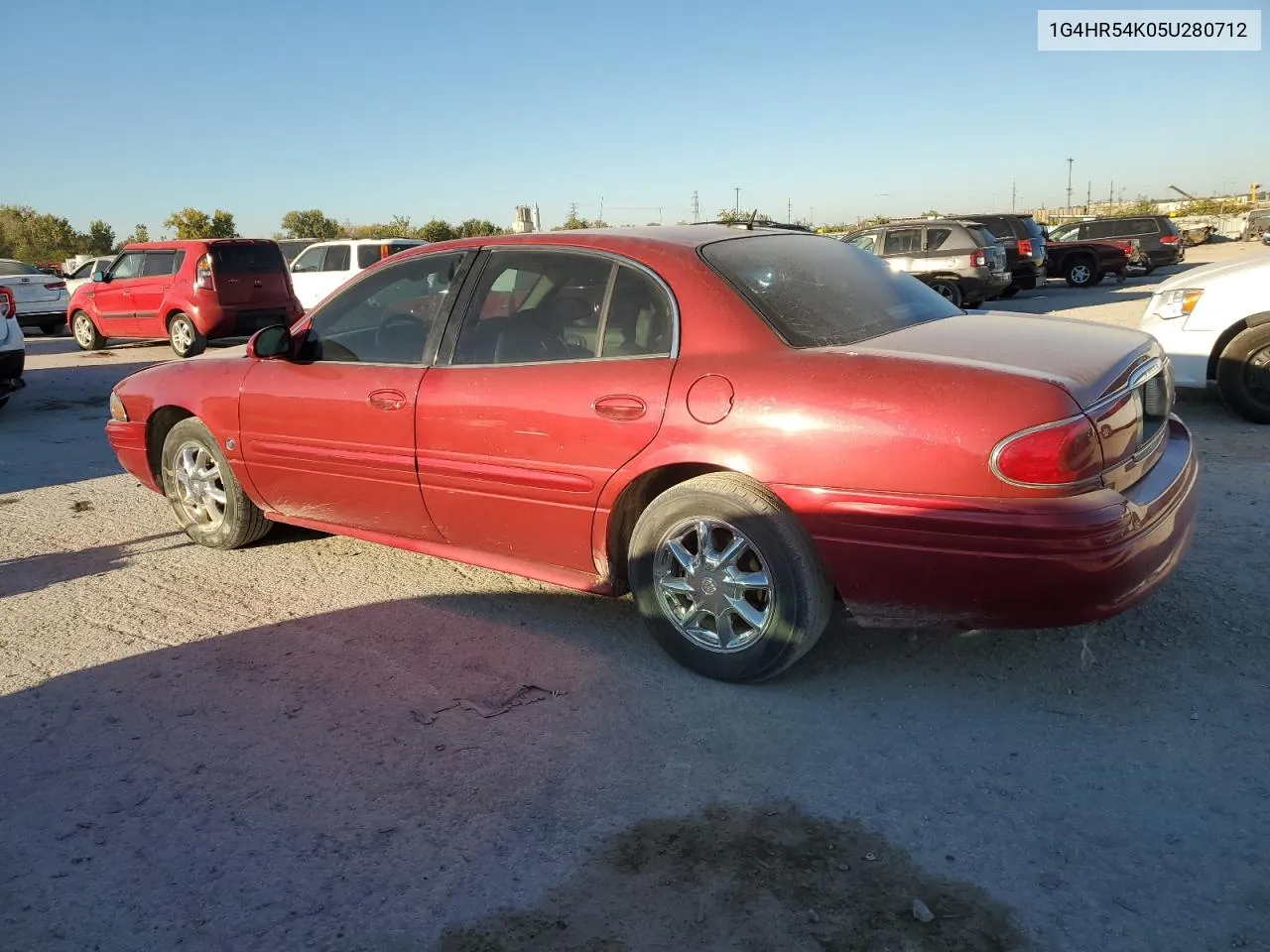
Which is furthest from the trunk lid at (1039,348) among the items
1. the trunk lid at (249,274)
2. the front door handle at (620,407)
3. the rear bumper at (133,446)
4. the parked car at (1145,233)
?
the parked car at (1145,233)

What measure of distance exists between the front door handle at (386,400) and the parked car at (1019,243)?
728 inches

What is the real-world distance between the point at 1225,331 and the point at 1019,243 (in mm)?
14294

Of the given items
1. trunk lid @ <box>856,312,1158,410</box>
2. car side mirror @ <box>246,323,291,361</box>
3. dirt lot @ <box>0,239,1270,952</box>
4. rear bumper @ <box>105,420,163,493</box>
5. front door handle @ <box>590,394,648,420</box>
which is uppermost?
car side mirror @ <box>246,323,291,361</box>

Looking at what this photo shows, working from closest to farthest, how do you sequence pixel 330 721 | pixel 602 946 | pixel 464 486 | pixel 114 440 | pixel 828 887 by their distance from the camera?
pixel 602 946 → pixel 828 887 → pixel 330 721 → pixel 464 486 → pixel 114 440

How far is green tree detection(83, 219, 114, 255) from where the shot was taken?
185ft

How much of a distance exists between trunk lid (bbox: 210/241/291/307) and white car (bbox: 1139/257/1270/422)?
40.1ft

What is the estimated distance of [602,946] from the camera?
220 centimetres

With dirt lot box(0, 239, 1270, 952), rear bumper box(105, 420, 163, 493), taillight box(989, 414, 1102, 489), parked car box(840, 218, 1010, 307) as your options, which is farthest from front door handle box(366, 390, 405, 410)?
parked car box(840, 218, 1010, 307)

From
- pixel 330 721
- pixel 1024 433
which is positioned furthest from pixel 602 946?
pixel 1024 433

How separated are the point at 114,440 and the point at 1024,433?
493 centimetres

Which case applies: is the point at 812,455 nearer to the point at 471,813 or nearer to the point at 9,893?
the point at 471,813

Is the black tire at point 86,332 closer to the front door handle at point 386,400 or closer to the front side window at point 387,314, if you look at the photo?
the front side window at point 387,314

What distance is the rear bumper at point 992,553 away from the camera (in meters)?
2.81

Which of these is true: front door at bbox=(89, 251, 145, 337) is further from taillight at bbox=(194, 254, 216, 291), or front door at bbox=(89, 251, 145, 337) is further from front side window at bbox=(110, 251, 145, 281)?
taillight at bbox=(194, 254, 216, 291)
